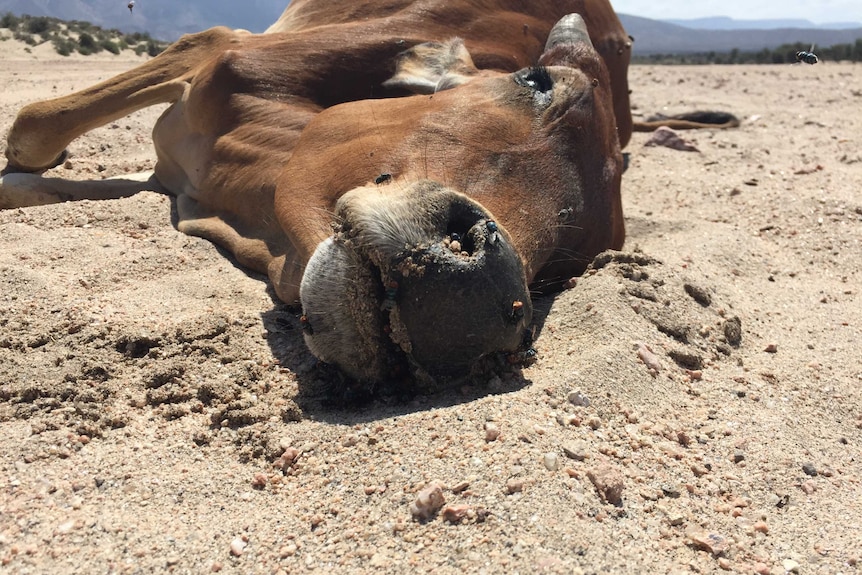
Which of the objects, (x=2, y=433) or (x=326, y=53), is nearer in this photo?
(x=2, y=433)

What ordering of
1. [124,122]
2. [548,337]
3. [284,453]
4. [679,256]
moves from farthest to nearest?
[124,122], [679,256], [548,337], [284,453]

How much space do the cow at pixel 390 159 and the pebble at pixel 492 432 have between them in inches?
9.7

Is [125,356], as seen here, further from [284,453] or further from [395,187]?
[395,187]

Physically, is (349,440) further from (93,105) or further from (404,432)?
(93,105)

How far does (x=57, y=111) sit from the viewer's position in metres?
4.88

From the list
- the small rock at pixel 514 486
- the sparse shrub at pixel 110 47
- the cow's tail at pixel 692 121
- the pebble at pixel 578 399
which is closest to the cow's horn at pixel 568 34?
the pebble at pixel 578 399

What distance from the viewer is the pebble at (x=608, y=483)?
2068mm

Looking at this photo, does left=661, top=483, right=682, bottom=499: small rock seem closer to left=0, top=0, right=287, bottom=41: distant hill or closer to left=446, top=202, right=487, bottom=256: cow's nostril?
left=446, top=202, right=487, bottom=256: cow's nostril

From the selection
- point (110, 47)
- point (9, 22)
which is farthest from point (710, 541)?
point (9, 22)

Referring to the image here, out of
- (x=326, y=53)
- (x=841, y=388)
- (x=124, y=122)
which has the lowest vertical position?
(x=841, y=388)

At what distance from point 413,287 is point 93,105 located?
3563 mm

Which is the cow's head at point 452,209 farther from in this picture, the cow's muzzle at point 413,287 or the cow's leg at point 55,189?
the cow's leg at point 55,189

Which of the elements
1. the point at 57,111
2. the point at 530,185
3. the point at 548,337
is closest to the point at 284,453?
the point at 548,337

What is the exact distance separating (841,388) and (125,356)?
2.76 m
